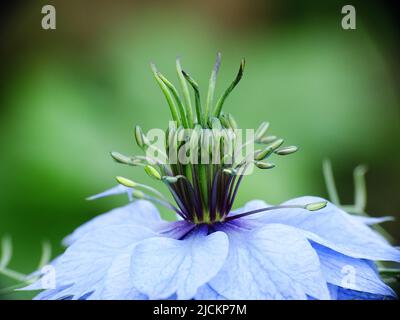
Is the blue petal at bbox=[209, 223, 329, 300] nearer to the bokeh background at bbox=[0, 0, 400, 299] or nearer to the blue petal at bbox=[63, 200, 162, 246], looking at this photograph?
the blue petal at bbox=[63, 200, 162, 246]

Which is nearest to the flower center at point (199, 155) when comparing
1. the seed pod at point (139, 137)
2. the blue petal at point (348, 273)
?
the seed pod at point (139, 137)

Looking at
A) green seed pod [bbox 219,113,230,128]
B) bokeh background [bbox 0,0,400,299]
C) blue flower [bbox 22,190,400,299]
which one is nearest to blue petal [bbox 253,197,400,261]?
blue flower [bbox 22,190,400,299]

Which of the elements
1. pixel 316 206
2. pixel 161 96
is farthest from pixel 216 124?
pixel 161 96

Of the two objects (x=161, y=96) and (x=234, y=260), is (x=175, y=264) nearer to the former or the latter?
(x=234, y=260)

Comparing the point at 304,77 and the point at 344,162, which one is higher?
the point at 304,77

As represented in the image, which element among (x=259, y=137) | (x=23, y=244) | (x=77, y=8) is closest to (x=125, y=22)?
(x=77, y=8)

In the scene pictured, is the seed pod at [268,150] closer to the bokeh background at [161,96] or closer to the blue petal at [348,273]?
the blue petal at [348,273]
